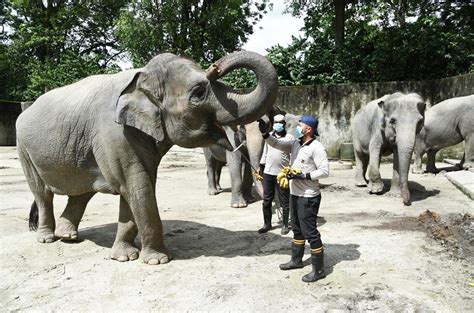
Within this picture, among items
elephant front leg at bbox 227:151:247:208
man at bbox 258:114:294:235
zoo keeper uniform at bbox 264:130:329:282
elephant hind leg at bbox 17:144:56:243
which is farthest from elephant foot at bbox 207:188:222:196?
zoo keeper uniform at bbox 264:130:329:282

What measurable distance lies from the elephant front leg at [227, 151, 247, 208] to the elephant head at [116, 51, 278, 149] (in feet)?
10.8

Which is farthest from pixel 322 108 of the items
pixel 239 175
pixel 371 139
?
pixel 239 175

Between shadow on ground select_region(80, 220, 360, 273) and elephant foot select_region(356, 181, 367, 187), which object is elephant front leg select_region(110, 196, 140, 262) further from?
elephant foot select_region(356, 181, 367, 187)

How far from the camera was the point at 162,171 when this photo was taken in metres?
13.1

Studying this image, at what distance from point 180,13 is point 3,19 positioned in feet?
55.2

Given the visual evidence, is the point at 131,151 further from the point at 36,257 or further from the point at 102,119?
the point at 36,257

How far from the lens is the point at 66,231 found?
5180mm

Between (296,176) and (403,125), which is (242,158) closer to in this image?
(403,125)

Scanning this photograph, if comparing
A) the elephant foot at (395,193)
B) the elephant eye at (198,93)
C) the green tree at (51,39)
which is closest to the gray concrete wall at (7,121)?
the green tree at (51,39)

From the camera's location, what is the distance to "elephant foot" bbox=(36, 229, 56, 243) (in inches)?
205

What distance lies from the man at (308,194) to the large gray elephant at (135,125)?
49cm

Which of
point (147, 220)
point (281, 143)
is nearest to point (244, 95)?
point (281, 143)

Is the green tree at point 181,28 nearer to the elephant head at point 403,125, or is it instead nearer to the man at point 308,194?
the elephant head at point 403,125

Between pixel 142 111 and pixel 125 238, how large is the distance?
1.36 meters
